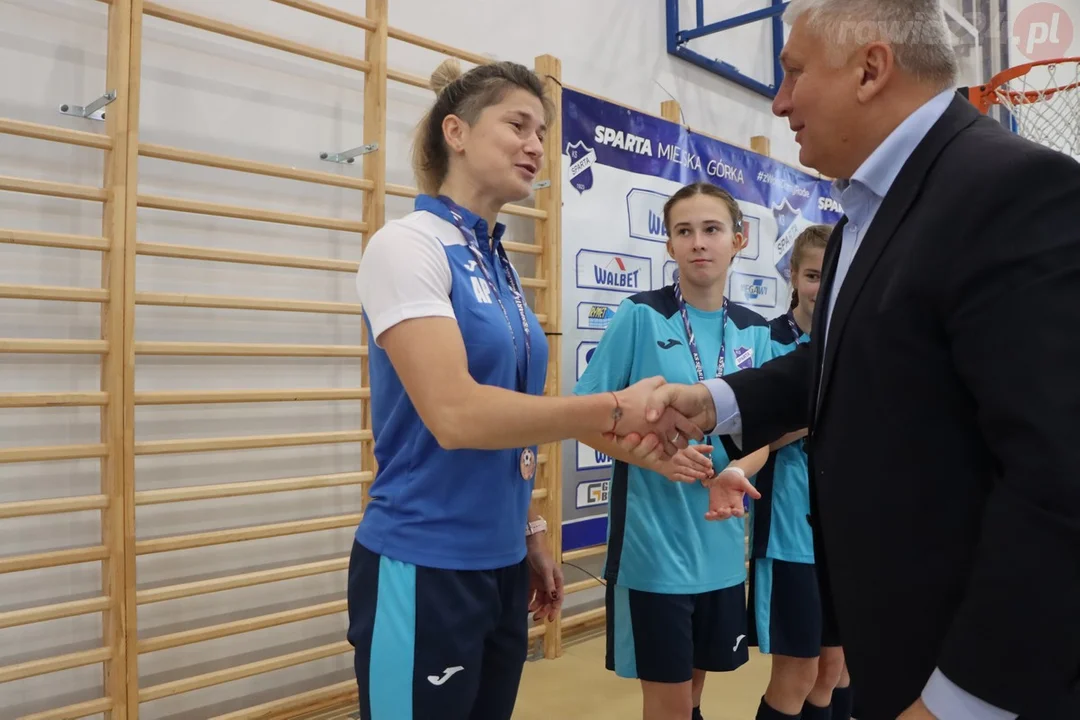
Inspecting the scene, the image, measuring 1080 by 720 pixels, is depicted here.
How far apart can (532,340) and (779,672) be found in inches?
59.1

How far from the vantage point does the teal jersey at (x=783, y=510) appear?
2375mm

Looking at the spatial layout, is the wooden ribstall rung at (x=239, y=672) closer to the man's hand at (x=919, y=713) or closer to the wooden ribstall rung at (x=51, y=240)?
the wooden ribstall rung at (x=51, y=240)

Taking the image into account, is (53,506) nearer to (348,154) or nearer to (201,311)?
(201,311)

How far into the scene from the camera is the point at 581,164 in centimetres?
375

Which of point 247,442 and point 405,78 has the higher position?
point 405,78

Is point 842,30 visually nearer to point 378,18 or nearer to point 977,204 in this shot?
point 977,204

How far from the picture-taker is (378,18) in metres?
3.03

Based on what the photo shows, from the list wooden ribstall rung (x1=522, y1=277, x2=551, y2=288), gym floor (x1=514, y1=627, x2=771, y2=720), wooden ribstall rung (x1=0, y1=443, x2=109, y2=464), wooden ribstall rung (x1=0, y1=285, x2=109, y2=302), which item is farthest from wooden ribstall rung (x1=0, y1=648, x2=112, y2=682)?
wooden ribstall rung (x1=522, y1=277, x2=551, y2=288)

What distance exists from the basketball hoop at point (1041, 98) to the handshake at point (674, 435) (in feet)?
8.20

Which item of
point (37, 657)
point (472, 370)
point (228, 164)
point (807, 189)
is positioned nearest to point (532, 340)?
point (472, 370)

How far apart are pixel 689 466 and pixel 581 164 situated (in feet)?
7.10

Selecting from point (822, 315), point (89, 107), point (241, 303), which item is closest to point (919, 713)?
point (822, 315)

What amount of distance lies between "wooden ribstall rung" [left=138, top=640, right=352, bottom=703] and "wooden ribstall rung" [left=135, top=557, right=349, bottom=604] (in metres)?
0.26

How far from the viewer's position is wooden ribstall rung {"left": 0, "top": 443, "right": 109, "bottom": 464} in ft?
7.23
